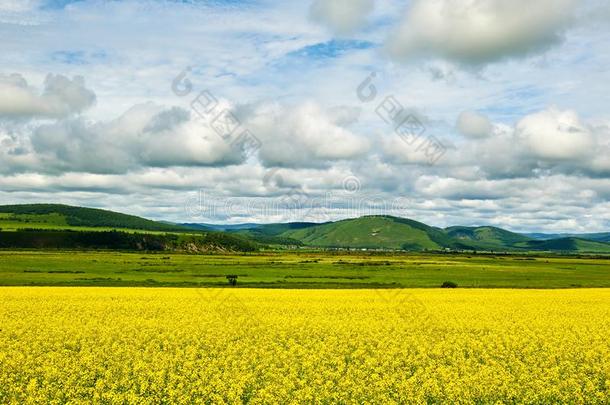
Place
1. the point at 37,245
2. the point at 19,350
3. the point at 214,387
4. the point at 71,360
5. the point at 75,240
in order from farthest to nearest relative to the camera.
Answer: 1. the point at 75,240
2. the point at 37,245
3. the point at 19,350
4. the point at 71,360
5. the point at 214,387

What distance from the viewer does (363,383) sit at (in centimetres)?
1678

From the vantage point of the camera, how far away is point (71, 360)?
19109 millimetres

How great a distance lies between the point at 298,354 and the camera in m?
20.4

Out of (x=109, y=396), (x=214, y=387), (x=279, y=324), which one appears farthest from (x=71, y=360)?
(x=279, y=324)

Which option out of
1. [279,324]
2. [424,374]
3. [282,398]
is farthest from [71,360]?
[424,374]

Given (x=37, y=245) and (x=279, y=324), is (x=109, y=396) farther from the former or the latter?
(x=37, y=245)

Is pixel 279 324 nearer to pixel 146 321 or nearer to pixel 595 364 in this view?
pixel 146 321

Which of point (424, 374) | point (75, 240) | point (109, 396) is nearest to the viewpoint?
point (109, 396)

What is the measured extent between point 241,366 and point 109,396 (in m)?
4.75

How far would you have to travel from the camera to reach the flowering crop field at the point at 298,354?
52.9 ft

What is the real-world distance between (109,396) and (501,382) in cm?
1207

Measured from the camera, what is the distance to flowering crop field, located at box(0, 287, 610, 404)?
52.9 ft

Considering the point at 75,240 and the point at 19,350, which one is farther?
the point at 75,240

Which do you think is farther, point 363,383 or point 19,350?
point 19,350
